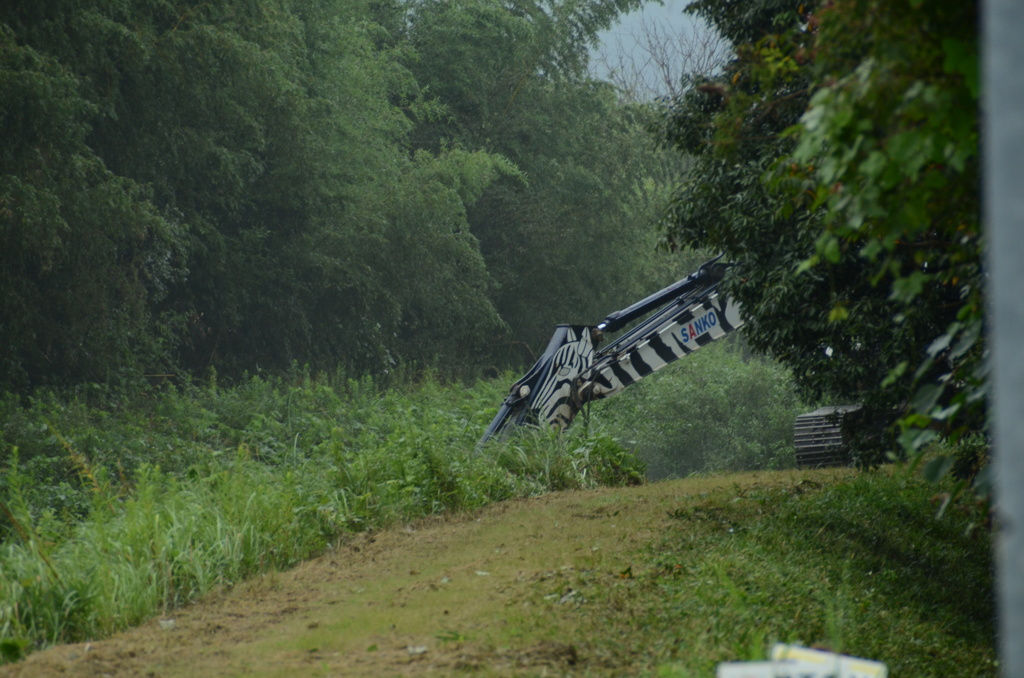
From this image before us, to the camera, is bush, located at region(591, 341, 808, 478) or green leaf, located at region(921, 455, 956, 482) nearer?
green leaf, located at region(921, 455, 956, 482)

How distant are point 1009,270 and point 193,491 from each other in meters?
6.84

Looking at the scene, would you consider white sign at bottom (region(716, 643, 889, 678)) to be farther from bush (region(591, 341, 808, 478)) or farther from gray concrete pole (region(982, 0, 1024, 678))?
bush (region(591, 341, 808, 478))

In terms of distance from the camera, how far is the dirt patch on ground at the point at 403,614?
4.32 meters

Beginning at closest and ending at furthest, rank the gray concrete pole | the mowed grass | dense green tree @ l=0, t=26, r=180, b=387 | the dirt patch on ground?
1. the gray concrete pole
2. the dirt patch on ground
3. the mowed grass
4. dense green tree @ l=0, t=26, r=180, b=387

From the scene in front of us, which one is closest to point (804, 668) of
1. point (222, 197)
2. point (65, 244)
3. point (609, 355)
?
point (609, 355)

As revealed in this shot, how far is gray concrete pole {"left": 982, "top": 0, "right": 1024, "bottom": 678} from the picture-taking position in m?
1.45

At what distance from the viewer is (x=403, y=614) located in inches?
204

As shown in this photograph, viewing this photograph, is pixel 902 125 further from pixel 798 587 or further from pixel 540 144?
pixel 540 144

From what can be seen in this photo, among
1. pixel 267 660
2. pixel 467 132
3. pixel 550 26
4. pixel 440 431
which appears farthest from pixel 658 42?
pixel 267 660

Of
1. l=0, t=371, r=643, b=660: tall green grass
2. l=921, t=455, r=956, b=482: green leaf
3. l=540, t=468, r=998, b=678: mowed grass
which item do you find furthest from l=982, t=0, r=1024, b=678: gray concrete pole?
l=0, t=371, r=643, b=660: tall green grass

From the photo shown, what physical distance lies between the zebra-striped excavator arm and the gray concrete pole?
9.32 meters

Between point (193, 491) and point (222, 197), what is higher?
point (222, 197)

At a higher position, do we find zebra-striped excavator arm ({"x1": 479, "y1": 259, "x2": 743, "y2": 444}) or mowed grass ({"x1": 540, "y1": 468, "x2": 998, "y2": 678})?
zebra-striped excavator arm ({"x1": 479, "y1": 259, "x2": 743, "y2": 444})

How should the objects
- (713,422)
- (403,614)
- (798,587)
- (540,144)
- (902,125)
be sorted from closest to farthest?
1. (902,125)
2. (403,614)
3. (798,587)
4. (713,422)
5. (540,144)
